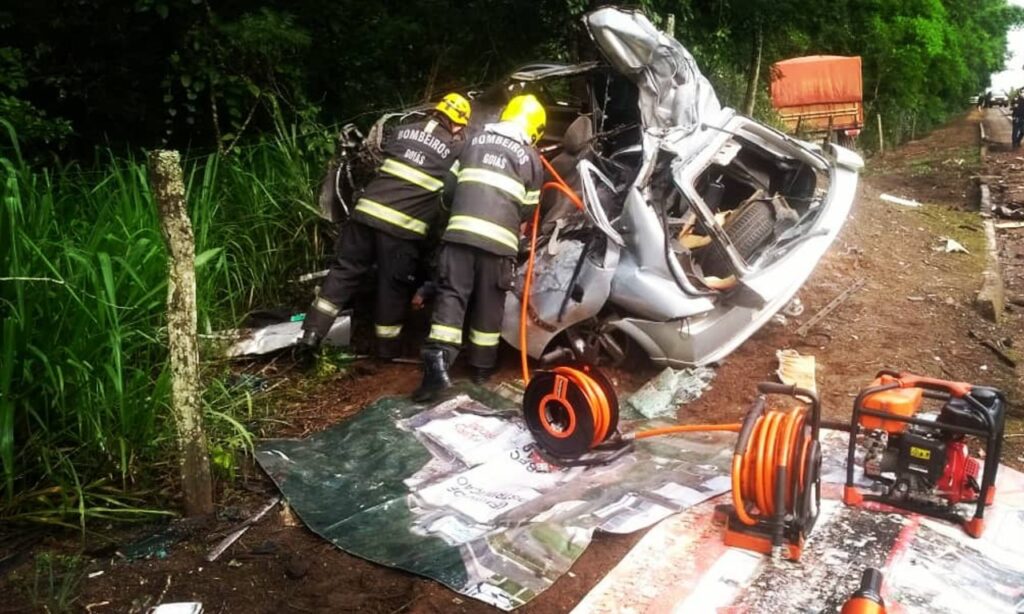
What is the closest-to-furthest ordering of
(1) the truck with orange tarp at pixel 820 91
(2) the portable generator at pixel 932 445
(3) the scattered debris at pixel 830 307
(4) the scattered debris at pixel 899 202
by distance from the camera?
(2) the portable generator at pixel 932 445, (3) the scattered debris at pixel 830 307, (4) the scattered debris at pixel 899 202, (1) the truck with orange tarp at pixel 820 91

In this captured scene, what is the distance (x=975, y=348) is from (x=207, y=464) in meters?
4.89

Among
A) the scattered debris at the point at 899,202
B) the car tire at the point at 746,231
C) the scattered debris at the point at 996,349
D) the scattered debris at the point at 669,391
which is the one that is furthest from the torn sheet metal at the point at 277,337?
the scattered debris at the point at 899,202

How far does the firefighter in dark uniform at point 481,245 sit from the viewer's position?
464cm

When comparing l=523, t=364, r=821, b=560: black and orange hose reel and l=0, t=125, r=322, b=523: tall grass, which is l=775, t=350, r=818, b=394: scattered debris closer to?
l=523, t=364, r=821, b=560: black and orange hose reel

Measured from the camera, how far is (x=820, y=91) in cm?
2000

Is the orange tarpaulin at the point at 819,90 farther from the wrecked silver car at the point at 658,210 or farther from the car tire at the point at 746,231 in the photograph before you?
the car tire at the point at 746,231

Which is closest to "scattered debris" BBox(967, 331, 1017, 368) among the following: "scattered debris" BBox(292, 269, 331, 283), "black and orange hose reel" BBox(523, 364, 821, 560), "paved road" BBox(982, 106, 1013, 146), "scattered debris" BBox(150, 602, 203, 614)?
"black and orange hose reel" BBox(523, 364, 821, 560)

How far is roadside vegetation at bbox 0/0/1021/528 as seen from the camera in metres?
3.39

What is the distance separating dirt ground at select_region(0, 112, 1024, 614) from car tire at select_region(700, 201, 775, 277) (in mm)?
632

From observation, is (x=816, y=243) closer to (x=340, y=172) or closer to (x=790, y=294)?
(x=790, y=294)

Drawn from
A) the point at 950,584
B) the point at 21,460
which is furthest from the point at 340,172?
the point at 950,584

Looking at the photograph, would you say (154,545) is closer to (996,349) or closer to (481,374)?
(481,374)

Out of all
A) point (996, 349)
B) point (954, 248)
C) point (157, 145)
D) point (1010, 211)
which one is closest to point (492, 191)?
point (996, 349)

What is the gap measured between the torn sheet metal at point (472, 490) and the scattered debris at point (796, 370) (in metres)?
0.89
